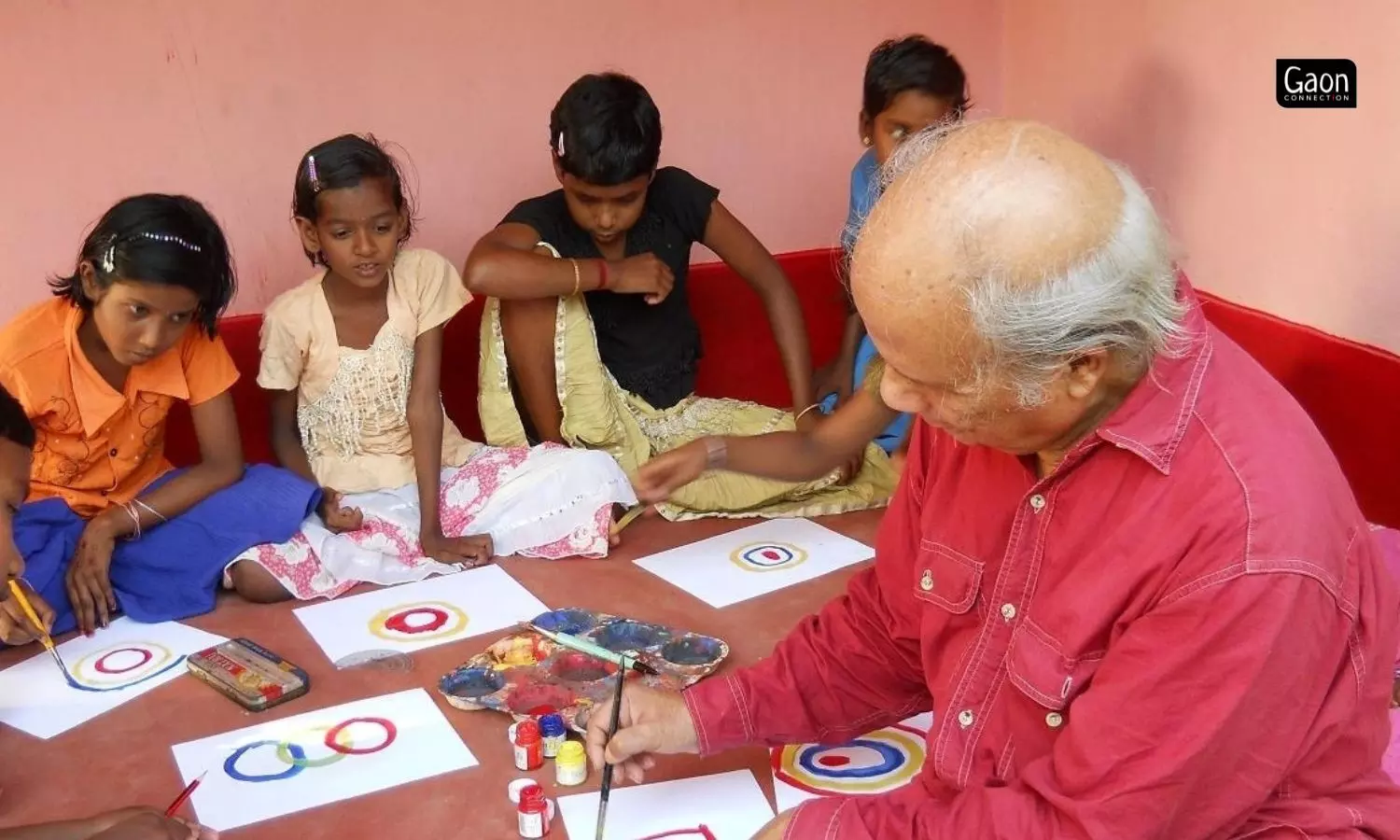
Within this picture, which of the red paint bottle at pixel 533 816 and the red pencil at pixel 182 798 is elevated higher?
the red pencil at pixel 182 798

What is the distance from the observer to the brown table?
5.57 feet

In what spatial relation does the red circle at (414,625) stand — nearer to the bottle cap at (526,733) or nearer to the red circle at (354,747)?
the red circle at (354,747)

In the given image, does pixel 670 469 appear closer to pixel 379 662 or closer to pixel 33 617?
pixel 379 662

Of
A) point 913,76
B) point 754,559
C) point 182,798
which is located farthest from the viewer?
point 913,76

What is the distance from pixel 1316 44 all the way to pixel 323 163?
2.01 meters

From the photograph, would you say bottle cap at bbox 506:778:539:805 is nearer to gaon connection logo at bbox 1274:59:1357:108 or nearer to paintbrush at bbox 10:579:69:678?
paintbrush at bbox 10:579:69:678

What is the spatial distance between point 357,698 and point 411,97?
164 centimetres

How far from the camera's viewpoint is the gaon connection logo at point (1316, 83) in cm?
230

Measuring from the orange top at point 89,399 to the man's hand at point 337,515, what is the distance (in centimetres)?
33

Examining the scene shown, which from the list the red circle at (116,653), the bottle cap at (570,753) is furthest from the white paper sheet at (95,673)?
the bottle cap at (570,753)

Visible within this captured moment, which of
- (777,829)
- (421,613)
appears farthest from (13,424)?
(777,829)

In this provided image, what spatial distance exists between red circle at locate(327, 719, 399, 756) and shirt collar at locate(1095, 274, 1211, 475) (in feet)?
4.18

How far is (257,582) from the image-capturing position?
246 cm

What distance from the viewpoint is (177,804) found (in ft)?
5.33
